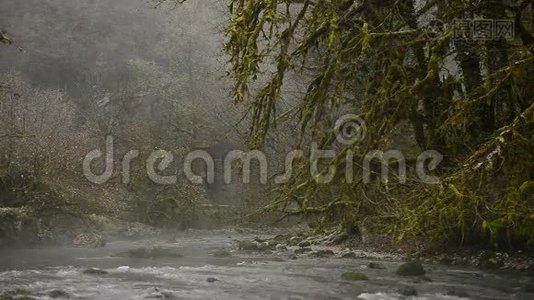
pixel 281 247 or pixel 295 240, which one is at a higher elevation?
pixel 295 240

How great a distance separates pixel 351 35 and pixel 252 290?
6.55 m

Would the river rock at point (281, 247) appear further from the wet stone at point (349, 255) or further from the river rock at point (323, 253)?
the wet stone at point (349, 255)

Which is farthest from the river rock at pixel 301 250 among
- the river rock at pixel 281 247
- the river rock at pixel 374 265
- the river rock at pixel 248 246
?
the river rock at pixel 374 265

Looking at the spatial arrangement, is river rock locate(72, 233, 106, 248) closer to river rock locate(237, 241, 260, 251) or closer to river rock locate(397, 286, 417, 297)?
river rock locate(237, 241, 260, 251)

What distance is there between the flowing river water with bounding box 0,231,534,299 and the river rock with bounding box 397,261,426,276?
0.19 m

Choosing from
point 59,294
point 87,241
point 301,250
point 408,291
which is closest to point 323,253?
point 301,250

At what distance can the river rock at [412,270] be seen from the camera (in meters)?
16.5

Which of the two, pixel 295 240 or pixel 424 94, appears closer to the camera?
pixel 424 94

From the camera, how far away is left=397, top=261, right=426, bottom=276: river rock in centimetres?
1647

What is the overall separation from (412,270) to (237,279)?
179 inches

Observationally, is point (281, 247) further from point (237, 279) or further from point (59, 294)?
point (59, 294)

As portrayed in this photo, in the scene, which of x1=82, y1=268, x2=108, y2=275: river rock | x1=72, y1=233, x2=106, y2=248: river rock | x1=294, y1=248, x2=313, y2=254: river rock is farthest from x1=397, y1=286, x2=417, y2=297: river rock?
x1=72, y1=233, x2=106, y2=248: river rock

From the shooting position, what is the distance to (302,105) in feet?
41.4

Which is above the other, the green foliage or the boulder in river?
the green foliage
